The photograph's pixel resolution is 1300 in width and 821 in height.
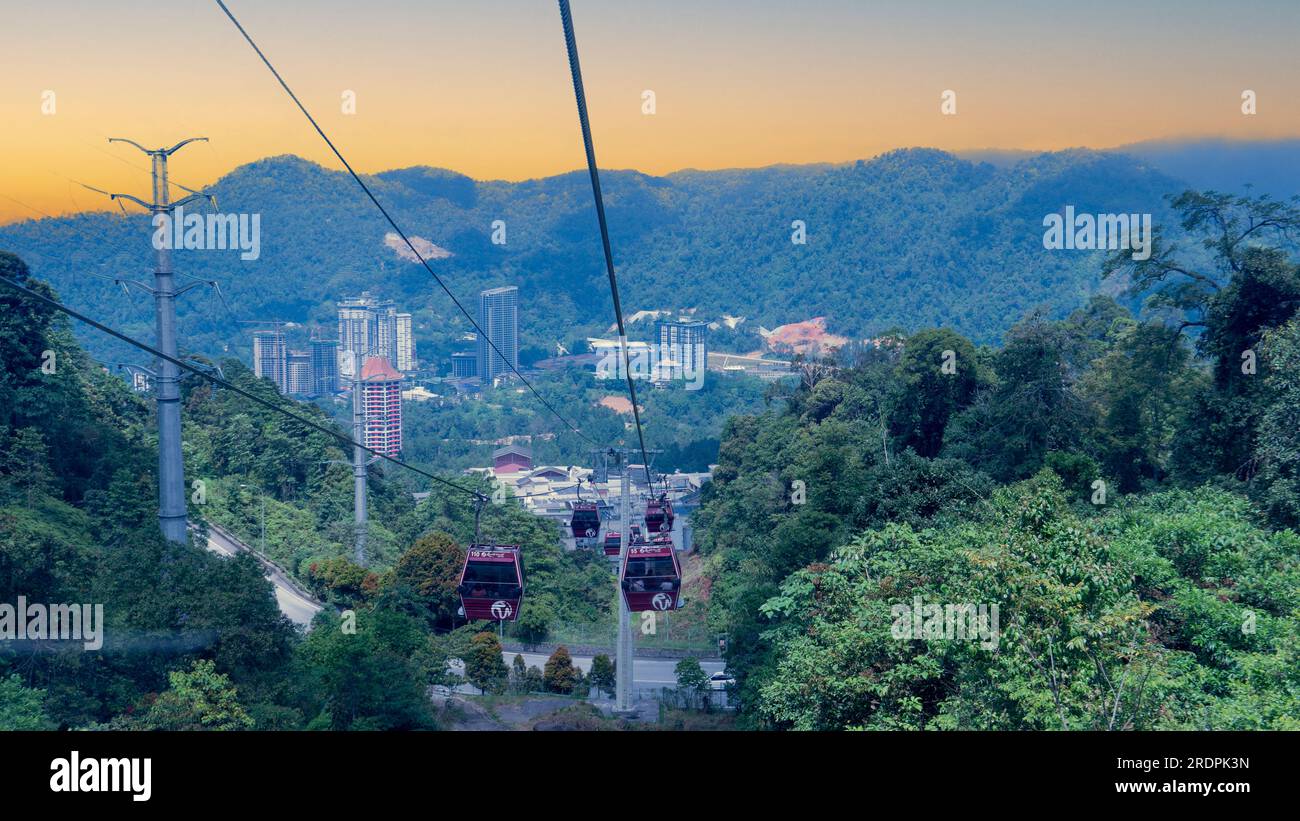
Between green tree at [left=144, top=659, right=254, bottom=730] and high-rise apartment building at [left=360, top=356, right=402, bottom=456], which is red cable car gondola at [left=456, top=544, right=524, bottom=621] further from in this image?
high-rise apartment building at [left=360, top=356, right=402, bottom=456]

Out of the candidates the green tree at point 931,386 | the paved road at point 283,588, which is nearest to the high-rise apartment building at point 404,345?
the paved road at point 283,588

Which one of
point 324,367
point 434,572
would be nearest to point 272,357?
point 324,367

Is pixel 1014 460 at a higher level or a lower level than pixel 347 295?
lower

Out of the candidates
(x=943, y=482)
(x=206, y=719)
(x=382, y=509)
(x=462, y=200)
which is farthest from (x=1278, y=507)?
(x=462, y=200)

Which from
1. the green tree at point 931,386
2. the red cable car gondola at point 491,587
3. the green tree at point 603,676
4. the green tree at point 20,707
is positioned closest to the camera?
the green tree at point 20,707

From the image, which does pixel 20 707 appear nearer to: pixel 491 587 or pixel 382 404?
pixel 491 587

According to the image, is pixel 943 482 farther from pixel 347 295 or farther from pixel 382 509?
pixel 347 295

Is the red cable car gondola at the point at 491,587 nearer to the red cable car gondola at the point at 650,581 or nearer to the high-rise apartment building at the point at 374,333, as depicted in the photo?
the red cable car gondola at the point at 650,581
